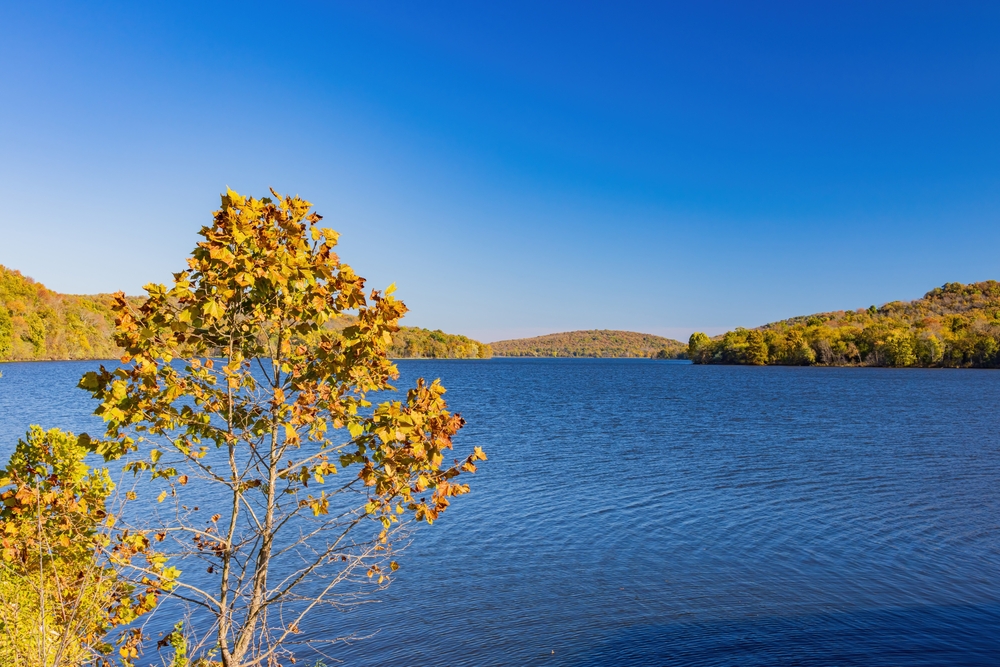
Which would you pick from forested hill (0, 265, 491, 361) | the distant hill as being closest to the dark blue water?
forested hill (0, 265, 491, 361)

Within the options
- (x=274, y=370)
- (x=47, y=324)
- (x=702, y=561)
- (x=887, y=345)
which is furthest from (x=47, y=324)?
(x=887, y=345)

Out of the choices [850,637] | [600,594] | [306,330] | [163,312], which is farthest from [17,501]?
[850,637]

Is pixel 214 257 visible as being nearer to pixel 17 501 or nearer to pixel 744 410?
pixel 17 501

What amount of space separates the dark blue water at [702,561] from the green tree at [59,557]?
464 centimetres

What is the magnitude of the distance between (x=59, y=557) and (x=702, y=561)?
41.4 feet

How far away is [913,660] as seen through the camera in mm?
9648

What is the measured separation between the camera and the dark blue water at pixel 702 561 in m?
10.2

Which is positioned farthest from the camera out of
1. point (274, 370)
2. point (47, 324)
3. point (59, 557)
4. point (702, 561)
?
point (47, 324)

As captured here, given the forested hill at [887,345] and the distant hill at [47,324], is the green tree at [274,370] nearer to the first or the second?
the distant hill at [47,324]

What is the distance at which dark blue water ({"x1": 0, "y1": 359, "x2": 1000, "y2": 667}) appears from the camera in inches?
403

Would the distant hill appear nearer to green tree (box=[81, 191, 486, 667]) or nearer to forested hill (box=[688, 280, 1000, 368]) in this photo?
green tree (box=[81, 191, 486, 667])

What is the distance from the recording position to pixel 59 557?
6.11 meters

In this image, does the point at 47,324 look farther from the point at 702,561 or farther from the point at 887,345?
the point at 887,345

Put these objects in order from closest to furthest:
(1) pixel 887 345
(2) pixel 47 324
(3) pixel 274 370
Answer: (3) pixel 274 370 < (2) pixel 47 324 < (1) pixel 887 345
